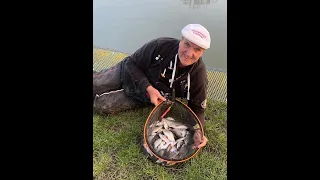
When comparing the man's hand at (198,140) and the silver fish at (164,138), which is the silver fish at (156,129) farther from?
the man's hand at (198,140)

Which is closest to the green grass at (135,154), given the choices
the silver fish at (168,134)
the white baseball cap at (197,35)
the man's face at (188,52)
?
the silver fish at (168,134)

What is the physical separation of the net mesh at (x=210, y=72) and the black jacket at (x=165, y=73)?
49 cm

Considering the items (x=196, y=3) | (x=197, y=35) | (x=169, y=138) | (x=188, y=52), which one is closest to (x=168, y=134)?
(x=169, y=138)

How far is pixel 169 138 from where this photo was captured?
178cm

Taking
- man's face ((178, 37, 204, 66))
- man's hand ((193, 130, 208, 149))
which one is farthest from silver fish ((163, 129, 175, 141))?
man's face ((178, 37, 204, 66))

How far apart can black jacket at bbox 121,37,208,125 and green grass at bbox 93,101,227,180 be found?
0.19m

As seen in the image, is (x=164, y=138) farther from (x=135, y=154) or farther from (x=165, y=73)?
→ (x=165, y=73)

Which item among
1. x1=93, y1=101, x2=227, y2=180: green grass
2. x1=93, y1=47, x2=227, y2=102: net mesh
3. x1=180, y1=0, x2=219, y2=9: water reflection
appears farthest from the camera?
x1=180, y1=0, x2=219, y2=9: water reflection

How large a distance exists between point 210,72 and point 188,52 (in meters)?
1.05

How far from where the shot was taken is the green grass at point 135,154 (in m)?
1.66

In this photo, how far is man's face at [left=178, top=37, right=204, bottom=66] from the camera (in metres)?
1.55

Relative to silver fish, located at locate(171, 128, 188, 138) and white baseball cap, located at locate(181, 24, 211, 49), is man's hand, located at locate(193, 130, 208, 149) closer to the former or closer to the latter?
silver fish, located at locate(171, 128, 188, 138)
